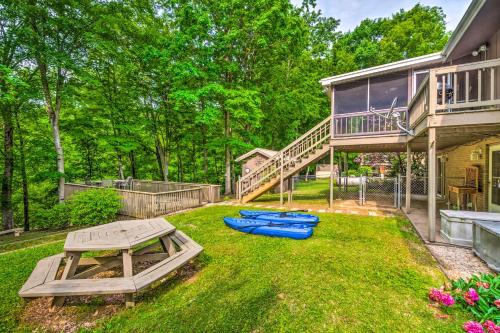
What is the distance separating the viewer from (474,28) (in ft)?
18.4

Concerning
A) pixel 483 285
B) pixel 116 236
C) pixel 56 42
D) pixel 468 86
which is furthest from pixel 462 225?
pixel 56 42

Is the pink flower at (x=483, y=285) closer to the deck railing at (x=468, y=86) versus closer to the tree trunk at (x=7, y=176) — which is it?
the deck railing at (x=468, y=86)

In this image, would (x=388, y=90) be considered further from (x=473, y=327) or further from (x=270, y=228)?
(x=473, y=327)

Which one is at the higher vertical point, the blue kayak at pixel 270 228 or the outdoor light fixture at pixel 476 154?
the outdoor light fixture at pixel 476 154

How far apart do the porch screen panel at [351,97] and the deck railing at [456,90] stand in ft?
5.85

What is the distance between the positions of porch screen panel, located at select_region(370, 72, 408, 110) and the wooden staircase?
1.93 m

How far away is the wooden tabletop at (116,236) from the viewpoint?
9.75 feet

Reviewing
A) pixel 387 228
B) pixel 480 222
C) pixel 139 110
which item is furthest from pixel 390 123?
pixel 139 110

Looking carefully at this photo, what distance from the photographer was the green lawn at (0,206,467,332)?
2586mm

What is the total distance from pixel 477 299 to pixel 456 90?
13.2ft

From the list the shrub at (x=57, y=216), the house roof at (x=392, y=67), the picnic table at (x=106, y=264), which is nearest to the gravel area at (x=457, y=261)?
the picnic table at (x=106, y=264)

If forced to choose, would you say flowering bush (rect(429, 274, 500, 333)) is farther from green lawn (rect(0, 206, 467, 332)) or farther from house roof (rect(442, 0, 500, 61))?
house roof (rect(442, 0, 500, 61))

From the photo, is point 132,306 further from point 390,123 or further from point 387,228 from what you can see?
point 390,123

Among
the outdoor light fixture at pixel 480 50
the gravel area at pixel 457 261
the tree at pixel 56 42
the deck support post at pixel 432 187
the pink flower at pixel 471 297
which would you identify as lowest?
the gravel area at pixel 457 261
